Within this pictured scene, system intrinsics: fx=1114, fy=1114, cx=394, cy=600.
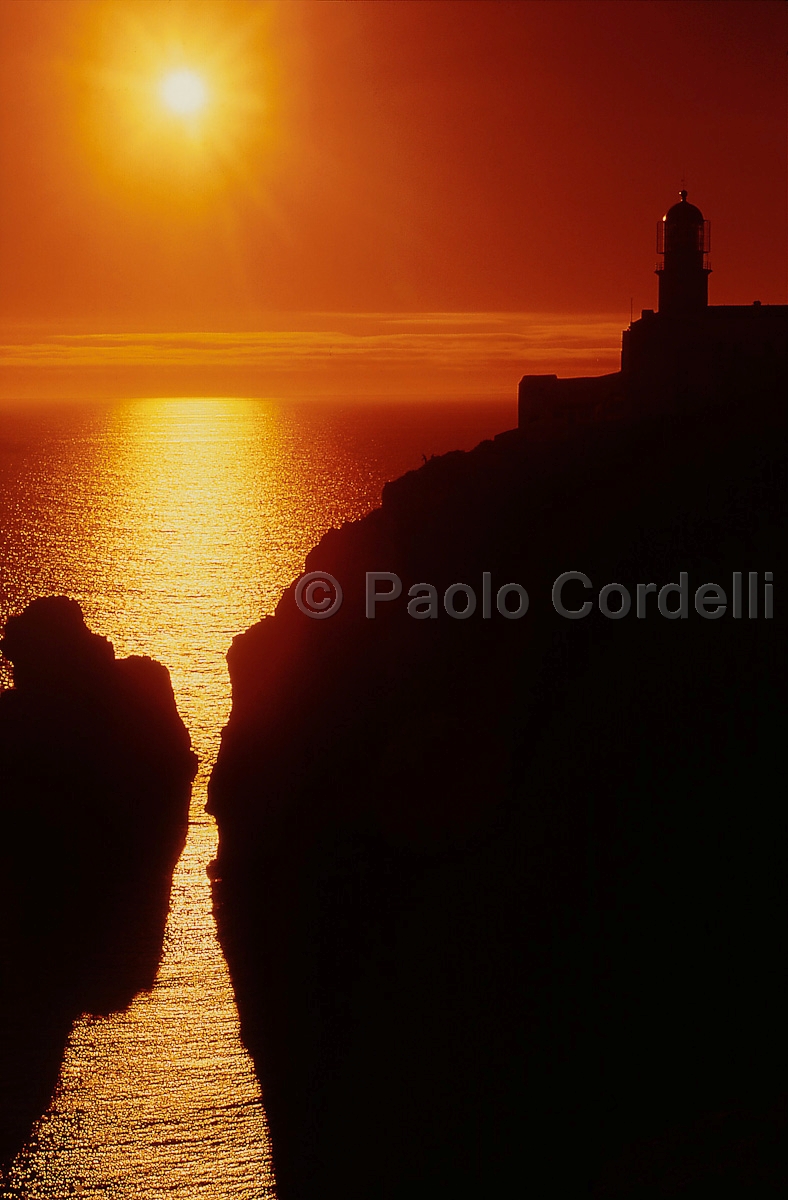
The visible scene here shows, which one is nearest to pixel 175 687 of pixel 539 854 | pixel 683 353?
pixel 683 353

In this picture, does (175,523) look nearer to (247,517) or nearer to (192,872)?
(247,517)

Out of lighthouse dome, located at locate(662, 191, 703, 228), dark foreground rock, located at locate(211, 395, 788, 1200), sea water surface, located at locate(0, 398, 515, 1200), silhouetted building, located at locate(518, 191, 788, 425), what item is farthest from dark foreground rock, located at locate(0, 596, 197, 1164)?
lighthouse dome, located at locate(662, 191, 703, 228)

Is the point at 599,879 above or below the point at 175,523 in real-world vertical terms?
below

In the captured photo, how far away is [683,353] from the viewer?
36031mm

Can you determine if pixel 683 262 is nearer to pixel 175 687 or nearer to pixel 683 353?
pixel 683 353

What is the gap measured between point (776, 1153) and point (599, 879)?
963 centimetres

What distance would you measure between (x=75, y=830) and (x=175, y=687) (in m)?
18.8

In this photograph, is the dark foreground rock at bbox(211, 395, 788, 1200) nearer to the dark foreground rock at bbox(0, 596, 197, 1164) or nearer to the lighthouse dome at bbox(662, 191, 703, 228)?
the dark foreground rock at bbox(0, 596, 197, 1164)

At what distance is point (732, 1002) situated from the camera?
19781 millimetres

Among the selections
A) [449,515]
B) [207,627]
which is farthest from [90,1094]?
[207,627]

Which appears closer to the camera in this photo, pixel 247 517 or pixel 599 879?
pixel 599 879

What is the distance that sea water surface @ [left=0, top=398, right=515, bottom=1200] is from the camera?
20.8 metres

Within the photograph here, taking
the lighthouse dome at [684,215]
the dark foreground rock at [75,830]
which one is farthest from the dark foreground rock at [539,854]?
the lighthouse dome at [684,215]

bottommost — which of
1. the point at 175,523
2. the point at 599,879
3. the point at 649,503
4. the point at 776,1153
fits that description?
the point at 776,1153
